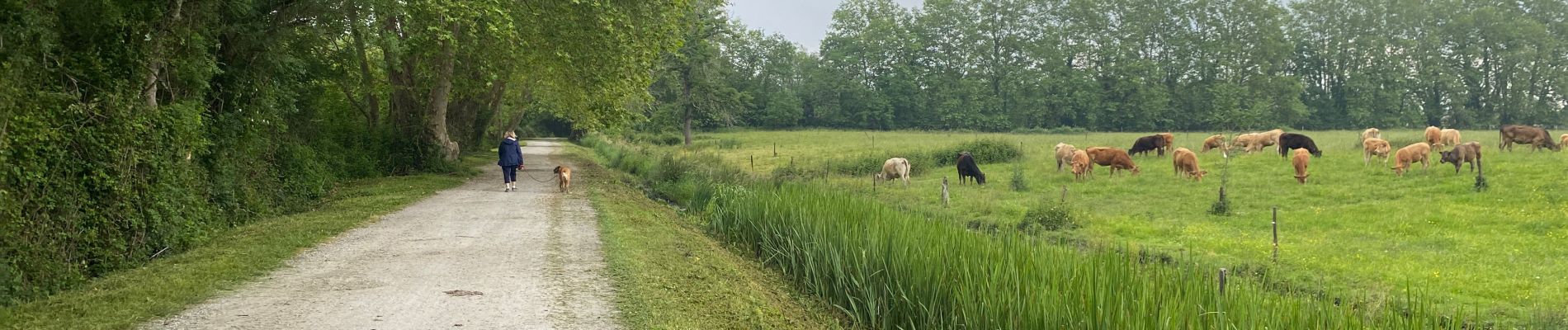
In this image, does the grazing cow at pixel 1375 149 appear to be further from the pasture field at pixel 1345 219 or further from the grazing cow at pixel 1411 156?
the grazing cow at pixel 1411 156

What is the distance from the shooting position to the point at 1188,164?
2331cm

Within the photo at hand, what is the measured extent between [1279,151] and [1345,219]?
A: 14340 mm

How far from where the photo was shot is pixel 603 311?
273 inches

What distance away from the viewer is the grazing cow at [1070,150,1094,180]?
2381 cm

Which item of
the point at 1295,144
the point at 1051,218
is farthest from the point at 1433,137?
the point at 1051,218

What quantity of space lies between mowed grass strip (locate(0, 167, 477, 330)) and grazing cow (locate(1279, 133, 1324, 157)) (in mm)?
24924

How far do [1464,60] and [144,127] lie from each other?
85900 mm

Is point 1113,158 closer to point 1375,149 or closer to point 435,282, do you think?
point 1375,149

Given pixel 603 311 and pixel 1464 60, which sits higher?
pixel 1464 60

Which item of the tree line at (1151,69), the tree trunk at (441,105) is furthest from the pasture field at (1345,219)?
the tree line at (1151,69)

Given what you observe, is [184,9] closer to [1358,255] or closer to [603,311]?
[603,311]

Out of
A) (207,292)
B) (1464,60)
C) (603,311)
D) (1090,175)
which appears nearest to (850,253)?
(603,311)

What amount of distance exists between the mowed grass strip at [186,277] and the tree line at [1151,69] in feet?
148

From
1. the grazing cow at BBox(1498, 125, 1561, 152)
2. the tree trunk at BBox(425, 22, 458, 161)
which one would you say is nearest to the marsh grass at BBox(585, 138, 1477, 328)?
the tree trunk at BBox(425, 22, 458, 161)
